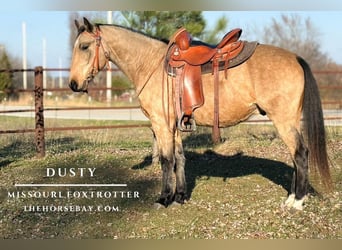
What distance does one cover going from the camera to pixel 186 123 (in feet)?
15.5

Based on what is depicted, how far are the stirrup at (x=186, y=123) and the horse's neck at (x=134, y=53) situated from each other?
0.62m

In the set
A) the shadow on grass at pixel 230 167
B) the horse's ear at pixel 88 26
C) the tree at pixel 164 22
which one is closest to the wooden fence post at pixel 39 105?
the shadow on grass at pixel 230 167

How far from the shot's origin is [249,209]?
4734mm

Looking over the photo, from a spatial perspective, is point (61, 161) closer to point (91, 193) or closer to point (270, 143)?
point (91, 193)

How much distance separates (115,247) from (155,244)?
1.22ft

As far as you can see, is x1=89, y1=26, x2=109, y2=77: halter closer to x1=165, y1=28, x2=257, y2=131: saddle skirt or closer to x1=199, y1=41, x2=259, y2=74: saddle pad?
x1=165, y1=28, x2=257, y2=131: saddle skirt

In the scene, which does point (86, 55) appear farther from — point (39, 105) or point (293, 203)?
point (39, 105)

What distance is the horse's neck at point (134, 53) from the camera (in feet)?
15.8

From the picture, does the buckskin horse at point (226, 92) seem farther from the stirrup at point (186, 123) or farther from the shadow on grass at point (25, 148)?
the shadow on grass at point (25, 148)

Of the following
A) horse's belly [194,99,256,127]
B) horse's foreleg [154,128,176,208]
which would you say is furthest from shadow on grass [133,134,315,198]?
horse's belly [194,99,256,127]

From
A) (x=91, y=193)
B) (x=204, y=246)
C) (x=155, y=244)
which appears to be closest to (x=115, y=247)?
(x=155, y=244)

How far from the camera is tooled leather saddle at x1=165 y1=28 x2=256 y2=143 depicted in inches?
179

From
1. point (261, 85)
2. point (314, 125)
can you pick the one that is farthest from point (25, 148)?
point (314, 125)

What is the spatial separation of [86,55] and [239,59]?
168 cm
